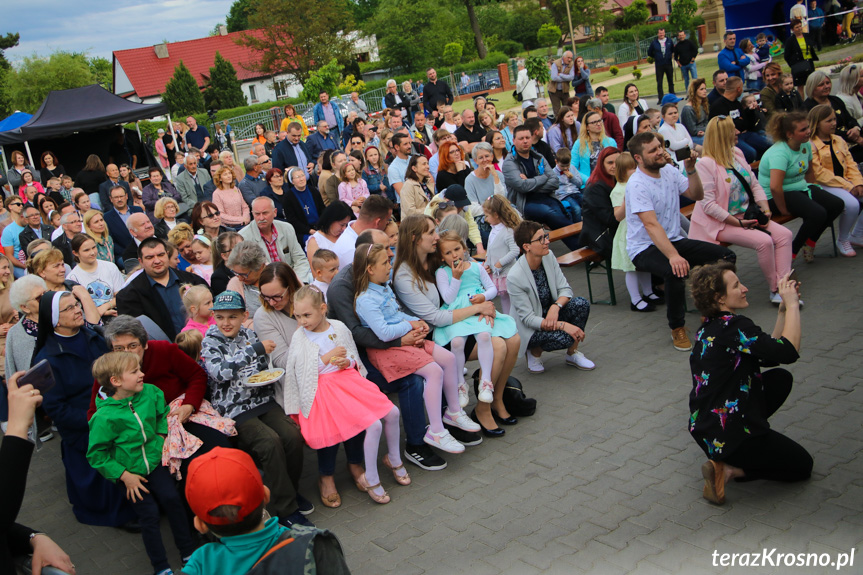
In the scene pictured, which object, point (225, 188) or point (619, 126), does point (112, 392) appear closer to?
point (225, 188)

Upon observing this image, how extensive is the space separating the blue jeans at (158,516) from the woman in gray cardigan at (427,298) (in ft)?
7.01

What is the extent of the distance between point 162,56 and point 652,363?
223 ft

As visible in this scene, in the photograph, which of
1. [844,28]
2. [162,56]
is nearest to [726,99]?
[844,28]

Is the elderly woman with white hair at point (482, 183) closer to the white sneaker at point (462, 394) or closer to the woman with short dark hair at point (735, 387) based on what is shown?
the white sneaker at point (462, 394)

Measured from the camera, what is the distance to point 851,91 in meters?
10.0

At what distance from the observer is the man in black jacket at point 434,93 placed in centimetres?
1697

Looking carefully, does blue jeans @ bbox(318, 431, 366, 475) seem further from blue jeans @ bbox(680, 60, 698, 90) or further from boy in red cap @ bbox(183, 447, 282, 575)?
blue jeans @ bbox(680, 60, 698, 90)

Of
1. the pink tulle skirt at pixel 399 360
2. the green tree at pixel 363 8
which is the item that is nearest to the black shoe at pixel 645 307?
the pink tulle skirt at pixel 399 360

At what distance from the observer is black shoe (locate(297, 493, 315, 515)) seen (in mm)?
4832

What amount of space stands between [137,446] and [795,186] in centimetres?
672

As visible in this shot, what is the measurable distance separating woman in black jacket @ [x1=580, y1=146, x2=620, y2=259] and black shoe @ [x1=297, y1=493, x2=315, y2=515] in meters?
4.32

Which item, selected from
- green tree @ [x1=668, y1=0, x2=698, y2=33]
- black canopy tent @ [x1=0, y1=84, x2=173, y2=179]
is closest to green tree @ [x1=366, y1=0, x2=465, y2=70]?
green tree @ [x1=668, y1=0, x2=698, y2=33]

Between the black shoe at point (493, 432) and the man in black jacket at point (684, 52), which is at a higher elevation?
the man in black jacket at point (684, 52)

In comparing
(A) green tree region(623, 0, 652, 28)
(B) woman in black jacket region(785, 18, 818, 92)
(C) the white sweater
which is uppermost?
(A) green tree region(623, 0, 652, 28)
